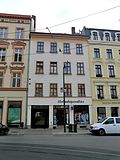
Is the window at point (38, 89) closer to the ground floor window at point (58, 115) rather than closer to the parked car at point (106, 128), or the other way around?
the ground floor window at point (58, 115)

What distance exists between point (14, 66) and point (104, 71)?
48.0 feet

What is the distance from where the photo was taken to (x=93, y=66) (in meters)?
31.5

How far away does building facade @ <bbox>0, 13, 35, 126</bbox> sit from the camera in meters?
27.8

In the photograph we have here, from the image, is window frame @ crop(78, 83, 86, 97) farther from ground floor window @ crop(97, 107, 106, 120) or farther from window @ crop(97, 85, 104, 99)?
ground floor window @ crop(97, 107, 106, 120)

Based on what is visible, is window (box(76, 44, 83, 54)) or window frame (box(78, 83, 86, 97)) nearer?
window frame (box(78, 83, 86, 97))

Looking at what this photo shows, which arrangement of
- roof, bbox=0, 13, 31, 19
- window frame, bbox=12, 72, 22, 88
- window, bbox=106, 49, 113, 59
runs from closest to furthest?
window frame, bbox=12, 72, 22, 88, roof, bbox=0, 13, 31, 19, window, bbox=106, 49, 113, 59

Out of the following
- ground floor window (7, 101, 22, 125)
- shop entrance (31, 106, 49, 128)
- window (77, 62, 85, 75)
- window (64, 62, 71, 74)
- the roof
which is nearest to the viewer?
ground floor window (7, 101, 22, 125)

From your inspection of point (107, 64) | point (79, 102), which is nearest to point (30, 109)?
point (79, 102)

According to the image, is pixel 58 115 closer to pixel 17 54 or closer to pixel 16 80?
pixel 16 80

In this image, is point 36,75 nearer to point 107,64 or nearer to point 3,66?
point 3,66

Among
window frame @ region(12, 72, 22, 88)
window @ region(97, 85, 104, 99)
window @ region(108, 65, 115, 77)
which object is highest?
window @ region(108, 65, 115, 77)

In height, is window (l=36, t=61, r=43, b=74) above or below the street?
above

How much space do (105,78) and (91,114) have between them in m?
6.46

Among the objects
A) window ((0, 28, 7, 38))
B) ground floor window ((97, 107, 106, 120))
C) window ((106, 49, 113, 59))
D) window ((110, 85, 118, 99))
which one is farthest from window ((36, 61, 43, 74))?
window ((110, 85, 118, 99))
